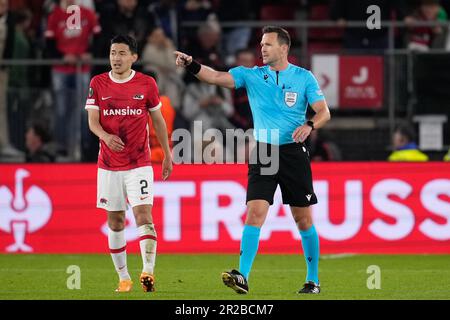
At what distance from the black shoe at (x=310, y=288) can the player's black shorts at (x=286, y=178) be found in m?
0.75

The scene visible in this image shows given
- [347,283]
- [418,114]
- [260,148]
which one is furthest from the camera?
[418,114]

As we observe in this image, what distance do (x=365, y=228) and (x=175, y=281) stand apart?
468 cm

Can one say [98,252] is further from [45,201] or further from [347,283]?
[347,283]

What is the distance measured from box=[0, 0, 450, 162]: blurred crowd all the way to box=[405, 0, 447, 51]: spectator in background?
17 millimetres

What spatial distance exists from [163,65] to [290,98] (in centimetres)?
846

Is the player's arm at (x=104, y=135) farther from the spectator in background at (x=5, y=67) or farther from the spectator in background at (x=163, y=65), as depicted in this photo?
the spectator in background at (x=163, y=65)

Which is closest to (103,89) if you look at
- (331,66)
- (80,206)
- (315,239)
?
(315,239)

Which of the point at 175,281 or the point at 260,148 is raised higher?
the point at 260,148

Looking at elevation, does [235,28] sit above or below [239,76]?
above

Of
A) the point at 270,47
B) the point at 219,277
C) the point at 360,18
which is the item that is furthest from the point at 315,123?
the point at 360,18

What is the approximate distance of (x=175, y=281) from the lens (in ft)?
42.5

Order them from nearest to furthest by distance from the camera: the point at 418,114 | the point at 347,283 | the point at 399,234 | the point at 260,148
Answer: the point at 260,148 → the point at 347,283 → the point at 399,234 → the point at 418,114

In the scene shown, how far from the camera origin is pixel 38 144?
18.6 metres

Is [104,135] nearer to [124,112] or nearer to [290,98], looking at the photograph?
[124,112]
